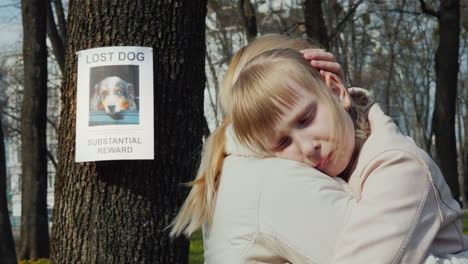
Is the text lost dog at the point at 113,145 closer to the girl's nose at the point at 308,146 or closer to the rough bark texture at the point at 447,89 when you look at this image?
the girl's nose at the point at 308,146

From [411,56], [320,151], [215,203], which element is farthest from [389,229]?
[411,56]

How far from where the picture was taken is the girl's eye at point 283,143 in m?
2.15

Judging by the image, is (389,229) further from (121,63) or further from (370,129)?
(121,63)

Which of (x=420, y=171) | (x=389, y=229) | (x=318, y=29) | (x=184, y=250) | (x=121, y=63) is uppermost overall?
(x=318, y=29)

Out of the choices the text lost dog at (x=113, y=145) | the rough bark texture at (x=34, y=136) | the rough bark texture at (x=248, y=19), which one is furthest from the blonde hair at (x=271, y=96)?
the rough bark texture at (x=248, y=19)

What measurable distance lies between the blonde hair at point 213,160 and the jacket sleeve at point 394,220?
566 mm

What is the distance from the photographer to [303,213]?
6.38 ft

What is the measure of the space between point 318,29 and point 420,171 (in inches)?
479

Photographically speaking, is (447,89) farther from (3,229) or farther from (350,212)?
(350,212)

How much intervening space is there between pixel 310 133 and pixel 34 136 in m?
9.93

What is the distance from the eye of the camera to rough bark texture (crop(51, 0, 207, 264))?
326 cm

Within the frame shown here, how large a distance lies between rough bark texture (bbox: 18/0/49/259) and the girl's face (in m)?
9.70

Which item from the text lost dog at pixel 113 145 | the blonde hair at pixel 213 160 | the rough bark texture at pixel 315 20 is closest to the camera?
the blonde hair at pixel 213 160

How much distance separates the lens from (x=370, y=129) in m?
2.23
